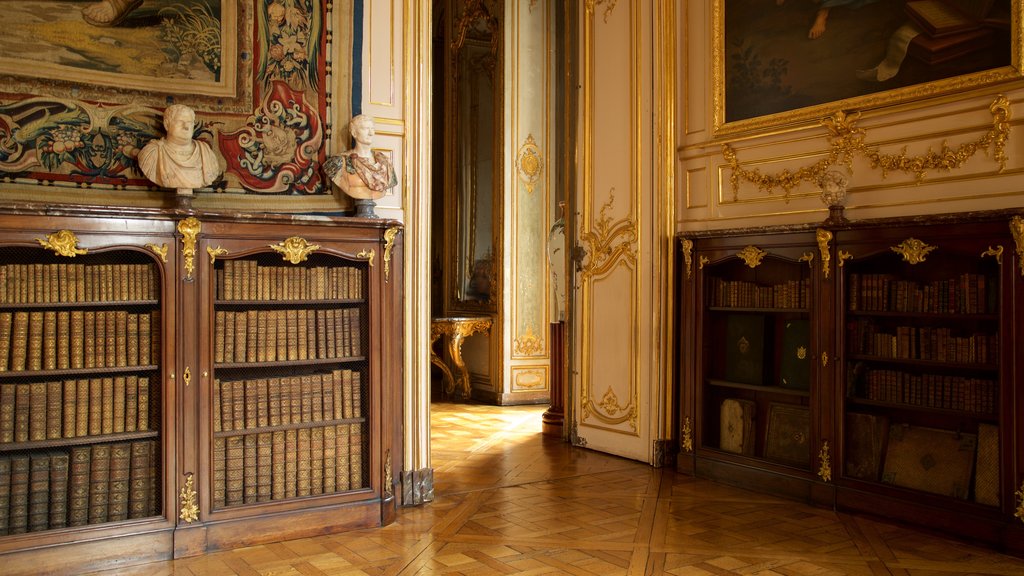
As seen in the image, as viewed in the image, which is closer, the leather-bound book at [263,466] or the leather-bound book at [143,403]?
the leather-bound book at [143,403]

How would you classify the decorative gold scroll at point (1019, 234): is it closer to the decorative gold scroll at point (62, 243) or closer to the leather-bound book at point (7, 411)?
the decorative gold scroll at point (62, 243)

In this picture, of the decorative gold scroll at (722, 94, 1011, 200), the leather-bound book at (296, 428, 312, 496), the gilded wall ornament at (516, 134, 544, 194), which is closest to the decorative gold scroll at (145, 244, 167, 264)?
the leather-bound book at (296, 428, 312, 496)

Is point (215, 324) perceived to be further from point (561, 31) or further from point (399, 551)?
point (561, 31)

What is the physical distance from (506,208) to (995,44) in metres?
5.30

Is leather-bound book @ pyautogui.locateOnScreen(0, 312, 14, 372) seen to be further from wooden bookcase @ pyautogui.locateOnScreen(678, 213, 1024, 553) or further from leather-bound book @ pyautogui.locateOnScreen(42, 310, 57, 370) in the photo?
wooden bookcase @ pyautogui.locateOnScreen(678, 213, 1024, 553)

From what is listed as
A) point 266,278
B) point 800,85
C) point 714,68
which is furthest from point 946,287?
point 266,278

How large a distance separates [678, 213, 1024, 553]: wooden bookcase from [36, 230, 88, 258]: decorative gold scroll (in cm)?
352

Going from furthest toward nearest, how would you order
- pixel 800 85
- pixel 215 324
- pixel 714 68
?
pixel 714 68 → pixel 800 85 → pixel 215 324

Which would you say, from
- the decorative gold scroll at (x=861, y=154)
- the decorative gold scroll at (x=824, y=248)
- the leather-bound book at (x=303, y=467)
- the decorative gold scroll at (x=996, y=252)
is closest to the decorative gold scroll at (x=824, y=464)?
the decorative gold scroll at (x=824, y=248)

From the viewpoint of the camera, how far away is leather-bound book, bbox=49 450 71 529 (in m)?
3.58

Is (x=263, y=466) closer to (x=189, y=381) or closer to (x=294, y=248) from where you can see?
(x=189, y=381)

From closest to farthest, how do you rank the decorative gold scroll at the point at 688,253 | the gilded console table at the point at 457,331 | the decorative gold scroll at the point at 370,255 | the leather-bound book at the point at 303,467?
1. the leather-bound book at the point at 303,467
2. the decorative gold scroll at the point at 370,255
3. the decorative gold scroll at the point at 688,253
4. the gilded console table at the point at 457,331

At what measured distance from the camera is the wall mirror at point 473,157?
8953 millimetres

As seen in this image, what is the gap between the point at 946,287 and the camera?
416 centimetres
